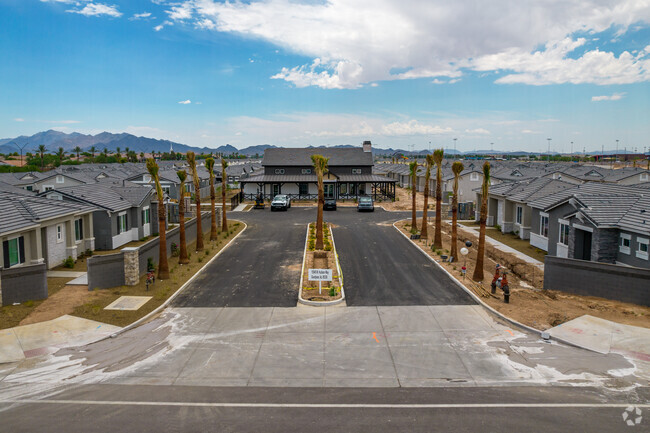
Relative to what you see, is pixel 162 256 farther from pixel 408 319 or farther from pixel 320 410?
pixel 320 410

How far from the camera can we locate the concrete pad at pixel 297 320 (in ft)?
56.4

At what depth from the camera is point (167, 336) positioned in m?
16.6

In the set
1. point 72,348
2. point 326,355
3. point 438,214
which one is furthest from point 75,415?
point 438,214

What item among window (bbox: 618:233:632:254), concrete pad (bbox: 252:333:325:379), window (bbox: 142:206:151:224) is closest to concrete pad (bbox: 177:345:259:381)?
concrete pad (bbox: 252:333:325:379)

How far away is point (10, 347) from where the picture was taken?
1533 cm

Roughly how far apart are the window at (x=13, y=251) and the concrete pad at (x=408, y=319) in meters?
18.5

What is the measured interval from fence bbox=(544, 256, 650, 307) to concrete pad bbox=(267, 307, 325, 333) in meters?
11.6

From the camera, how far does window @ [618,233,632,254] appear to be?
893 inches

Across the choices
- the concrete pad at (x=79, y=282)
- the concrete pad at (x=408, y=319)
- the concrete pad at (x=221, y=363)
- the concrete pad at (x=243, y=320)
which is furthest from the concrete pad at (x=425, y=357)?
the concrete pad at (x=79, y=282)

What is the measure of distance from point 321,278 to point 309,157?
51236 millimetres

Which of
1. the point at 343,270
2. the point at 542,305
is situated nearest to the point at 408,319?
the point at 542,305

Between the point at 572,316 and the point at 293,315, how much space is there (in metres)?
11.3

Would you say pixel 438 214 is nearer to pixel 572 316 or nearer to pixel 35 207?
pixel 572 316

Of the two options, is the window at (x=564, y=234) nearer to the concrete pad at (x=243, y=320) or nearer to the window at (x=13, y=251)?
the concrete pad at (x=243, y=320)
